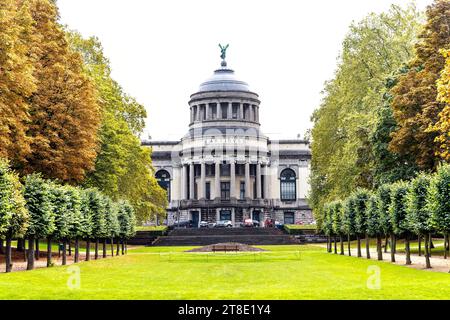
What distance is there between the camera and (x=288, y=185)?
131 m

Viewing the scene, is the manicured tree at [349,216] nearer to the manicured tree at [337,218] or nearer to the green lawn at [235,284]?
the manicured tree at [337,218]

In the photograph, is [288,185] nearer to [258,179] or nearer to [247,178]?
[258,179]

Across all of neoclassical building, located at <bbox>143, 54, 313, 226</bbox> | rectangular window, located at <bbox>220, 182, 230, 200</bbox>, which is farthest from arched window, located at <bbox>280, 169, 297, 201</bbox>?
rectangular window, located at <bbox>220, 182, 230, 200</bbox>

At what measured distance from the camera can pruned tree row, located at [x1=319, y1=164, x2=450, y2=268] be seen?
33.9m

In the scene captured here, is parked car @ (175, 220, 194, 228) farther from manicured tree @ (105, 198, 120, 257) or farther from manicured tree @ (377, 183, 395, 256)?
manicured tree @ (377, 183, 395, 256)

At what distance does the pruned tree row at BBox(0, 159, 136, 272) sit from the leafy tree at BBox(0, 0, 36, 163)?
1.60 m

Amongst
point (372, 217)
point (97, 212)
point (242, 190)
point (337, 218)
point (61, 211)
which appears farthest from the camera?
point (242, 190)

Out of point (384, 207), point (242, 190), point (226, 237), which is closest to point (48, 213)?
point (384, 207)

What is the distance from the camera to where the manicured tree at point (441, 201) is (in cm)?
3341

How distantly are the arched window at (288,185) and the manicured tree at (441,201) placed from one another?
95.8 meters

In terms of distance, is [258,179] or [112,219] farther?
[258,179]

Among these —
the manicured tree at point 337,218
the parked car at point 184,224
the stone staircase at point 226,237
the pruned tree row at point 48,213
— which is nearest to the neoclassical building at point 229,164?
the parked car at point 184,224

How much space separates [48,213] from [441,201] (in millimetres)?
20783
